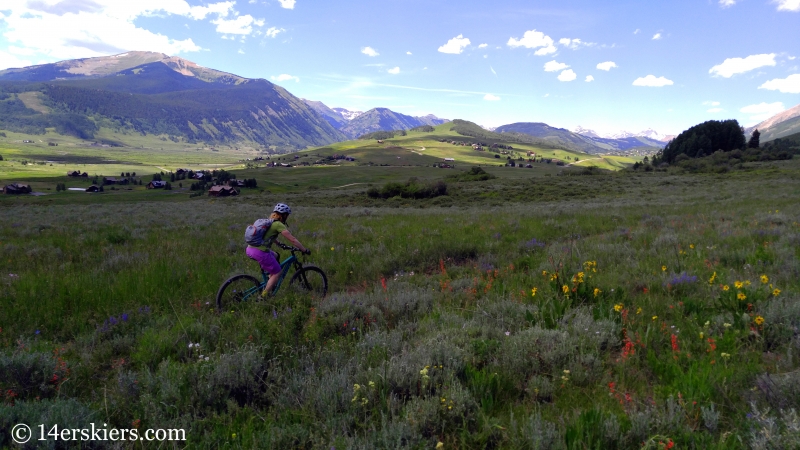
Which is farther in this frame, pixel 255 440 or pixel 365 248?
pixel 365 248

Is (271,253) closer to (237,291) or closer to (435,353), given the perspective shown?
(237,291)

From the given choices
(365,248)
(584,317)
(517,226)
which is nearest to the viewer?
(584,317)

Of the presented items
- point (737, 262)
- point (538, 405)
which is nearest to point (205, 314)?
point (538, 405)

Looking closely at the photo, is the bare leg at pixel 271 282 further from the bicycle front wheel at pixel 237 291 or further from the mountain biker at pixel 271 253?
the bicycle front wheel at pixel 237 291

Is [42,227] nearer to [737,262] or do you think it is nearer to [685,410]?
[685,410]

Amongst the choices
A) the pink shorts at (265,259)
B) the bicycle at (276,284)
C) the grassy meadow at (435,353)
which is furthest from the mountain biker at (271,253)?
the grassy meadow at (435,353)

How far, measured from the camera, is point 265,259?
23.8 feet

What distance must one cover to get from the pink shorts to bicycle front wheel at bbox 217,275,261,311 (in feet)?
1.09

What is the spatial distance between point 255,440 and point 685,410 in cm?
365

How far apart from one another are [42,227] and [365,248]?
16283 millimetres

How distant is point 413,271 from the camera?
9.45m

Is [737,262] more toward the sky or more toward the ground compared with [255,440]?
more toward the sky

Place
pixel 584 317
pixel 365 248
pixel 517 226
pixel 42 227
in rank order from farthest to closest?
1. pixel 42 227
2. pixel 517 226
3. pixel 365 248
4. pixel 584 317

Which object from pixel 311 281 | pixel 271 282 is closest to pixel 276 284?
pixel 271 282
